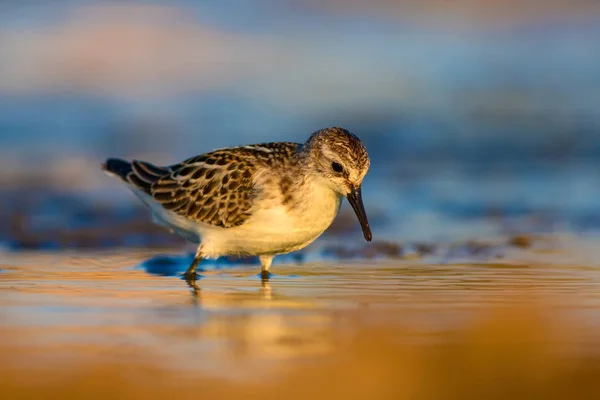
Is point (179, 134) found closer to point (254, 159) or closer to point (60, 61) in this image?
point (60, 61)

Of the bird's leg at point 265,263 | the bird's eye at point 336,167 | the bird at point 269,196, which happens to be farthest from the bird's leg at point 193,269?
the bird's eye at point 336,167

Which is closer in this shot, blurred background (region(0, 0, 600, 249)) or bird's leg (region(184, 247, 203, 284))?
bird's leg (region(184, 247, 203, 284))

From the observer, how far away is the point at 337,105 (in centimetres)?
1853

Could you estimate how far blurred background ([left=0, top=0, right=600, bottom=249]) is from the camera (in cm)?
1206

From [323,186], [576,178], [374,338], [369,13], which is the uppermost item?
[369,13]

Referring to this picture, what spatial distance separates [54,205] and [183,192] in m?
3.26

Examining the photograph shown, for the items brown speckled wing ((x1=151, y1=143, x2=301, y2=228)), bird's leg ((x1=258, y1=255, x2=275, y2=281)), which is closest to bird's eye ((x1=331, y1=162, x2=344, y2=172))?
brown speckled wing ((x1=151, y1=143, x2=301, y2=228))

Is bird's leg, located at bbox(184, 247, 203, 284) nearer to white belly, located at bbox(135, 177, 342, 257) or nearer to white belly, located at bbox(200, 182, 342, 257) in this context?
white belly, located at bbox(135, 177, 342, 257)

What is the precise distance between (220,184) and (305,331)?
265 cm

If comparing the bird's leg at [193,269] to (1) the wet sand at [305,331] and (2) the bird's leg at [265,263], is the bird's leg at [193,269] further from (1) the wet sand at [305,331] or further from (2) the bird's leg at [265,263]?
(2) the bird's leg at [265,263]

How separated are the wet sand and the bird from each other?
320 millimetres

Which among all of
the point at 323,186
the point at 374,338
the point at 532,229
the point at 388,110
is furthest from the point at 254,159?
the point at 388,110

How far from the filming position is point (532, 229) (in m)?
11.3

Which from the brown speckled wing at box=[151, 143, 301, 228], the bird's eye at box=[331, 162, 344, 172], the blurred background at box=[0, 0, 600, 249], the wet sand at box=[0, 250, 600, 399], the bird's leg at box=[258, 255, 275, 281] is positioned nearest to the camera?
the wet sand at box=[0, 250, 600, 399]
